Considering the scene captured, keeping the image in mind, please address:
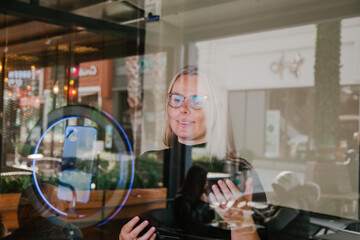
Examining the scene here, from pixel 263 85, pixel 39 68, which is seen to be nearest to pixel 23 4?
pixel 39 68

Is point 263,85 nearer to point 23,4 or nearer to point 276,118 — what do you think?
point 276,118

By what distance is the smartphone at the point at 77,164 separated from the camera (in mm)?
2402

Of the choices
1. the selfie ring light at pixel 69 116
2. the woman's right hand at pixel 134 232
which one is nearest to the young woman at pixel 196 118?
the woman's right hand at pixel 134 232

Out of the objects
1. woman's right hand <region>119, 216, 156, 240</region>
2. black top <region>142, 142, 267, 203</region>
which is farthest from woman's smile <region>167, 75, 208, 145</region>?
woman's right hand <region>119, 216, 156, 240</region>

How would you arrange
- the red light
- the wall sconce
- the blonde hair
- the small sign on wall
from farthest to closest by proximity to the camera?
the small sign on wall < the wall sconce < the red light < the blonde hair

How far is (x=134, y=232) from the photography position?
1.75m

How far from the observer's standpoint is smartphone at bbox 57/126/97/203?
240 cm

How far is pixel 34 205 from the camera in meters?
2.61

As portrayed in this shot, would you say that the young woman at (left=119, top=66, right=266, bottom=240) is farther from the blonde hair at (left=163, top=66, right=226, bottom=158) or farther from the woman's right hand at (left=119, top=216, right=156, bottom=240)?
the woman's right hand at (left=119, top=216, right=156, bottom=240)

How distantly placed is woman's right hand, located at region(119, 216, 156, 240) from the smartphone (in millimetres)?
731

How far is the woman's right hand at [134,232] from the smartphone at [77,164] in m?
0.73

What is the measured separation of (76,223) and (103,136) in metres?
0.57

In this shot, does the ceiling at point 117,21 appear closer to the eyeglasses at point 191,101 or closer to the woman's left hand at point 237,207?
the eyeglasses at point 191,101

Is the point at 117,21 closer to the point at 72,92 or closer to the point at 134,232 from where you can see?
the point at 72,92
